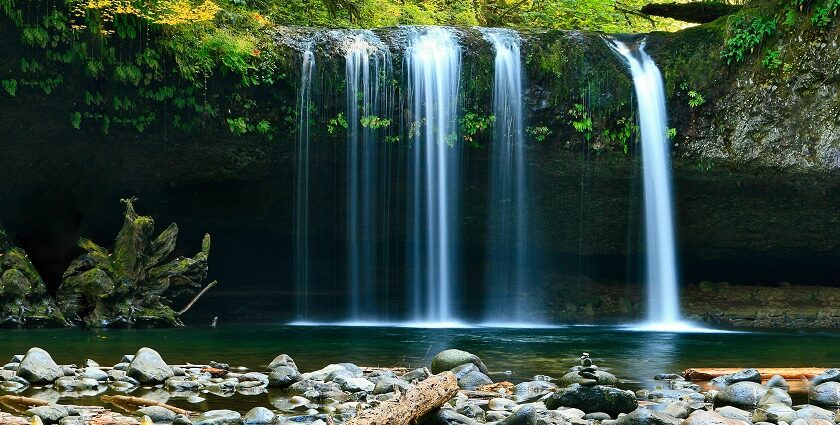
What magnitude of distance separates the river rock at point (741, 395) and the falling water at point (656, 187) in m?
9.10

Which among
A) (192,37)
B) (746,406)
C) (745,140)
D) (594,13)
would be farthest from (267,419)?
(594,13)

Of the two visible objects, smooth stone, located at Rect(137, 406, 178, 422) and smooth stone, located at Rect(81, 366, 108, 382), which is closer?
smooth stone, located at Rect(137, 406, 178, 422)

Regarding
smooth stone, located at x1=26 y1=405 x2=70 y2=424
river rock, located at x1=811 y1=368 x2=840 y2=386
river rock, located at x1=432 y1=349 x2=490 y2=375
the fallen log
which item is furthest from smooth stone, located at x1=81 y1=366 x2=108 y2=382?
river rock, located at x1=811 y1=368 x2=840 y2=386

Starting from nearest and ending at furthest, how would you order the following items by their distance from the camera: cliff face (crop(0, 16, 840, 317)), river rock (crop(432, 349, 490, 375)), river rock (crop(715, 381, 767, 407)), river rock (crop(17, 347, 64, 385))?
river rock (crop(715, 381, 767, 407))
river rock (crop(17, 347, 64, 385))
river rock (crop(432, 349, 490, 375))
cliff face (crop(0, 16, 840, 317))

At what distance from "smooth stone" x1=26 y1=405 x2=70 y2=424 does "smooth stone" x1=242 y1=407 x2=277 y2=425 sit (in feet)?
3.91

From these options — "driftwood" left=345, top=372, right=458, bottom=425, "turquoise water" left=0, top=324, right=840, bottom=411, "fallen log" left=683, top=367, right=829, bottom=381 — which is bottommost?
"turquoise water" left=0, top=324, right=840, bottom=411

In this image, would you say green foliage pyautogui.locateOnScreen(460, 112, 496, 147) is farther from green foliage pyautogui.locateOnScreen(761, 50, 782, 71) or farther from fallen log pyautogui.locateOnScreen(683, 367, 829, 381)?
fallen log pyautogui.locateOnScreen(683, 367, 829, 381)

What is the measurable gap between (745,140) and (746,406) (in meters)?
9.87

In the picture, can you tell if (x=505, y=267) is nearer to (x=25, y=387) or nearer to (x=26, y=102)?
(x=26, y=102)

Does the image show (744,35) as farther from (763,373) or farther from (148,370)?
(148,370)

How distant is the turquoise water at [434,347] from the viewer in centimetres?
1005

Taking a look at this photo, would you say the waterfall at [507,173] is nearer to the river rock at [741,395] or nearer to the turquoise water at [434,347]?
the turquoise water at [434,347]

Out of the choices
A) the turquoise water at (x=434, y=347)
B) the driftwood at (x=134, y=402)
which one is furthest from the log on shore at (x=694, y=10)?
the driftwood at (x=134, y=402)

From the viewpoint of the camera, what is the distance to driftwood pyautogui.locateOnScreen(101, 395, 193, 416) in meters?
6.66
